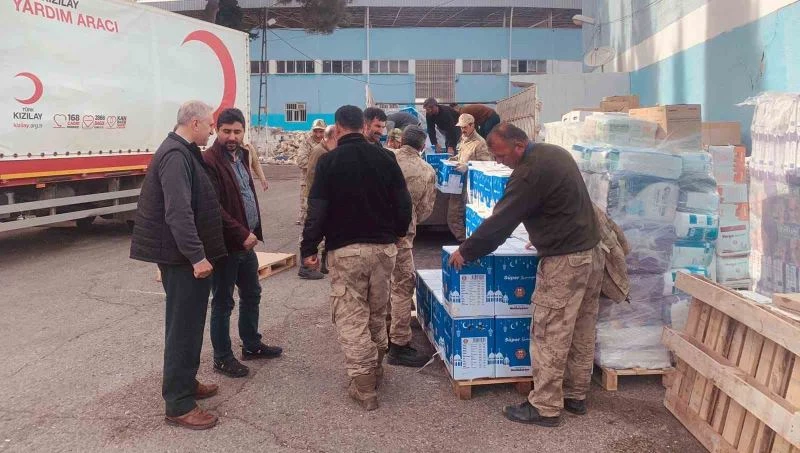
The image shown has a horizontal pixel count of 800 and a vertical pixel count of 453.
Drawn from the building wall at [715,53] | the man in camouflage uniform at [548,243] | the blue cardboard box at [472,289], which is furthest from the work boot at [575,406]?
the building wall at [715,53]

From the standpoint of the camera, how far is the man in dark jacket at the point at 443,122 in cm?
1062

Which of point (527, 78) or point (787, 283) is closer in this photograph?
point (787, 283)

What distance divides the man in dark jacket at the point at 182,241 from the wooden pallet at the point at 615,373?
273cm

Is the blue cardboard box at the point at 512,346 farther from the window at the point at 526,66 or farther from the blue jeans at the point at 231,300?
the window at the point at 526,66

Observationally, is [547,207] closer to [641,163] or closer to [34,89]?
[641,163]

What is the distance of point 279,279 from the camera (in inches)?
307

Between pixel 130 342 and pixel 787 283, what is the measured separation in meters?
5.52

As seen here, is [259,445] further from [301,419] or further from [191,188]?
[191,188]

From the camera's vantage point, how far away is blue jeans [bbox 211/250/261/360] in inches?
178

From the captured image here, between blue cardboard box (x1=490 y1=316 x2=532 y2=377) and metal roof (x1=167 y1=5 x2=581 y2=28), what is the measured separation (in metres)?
34.5

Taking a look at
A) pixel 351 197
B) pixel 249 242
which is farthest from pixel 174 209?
pixel 351 197

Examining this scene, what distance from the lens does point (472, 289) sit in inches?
169

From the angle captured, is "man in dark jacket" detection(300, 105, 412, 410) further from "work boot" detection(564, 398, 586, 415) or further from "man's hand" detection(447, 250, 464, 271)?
"work boot" detection(564, 398, 586, 415)

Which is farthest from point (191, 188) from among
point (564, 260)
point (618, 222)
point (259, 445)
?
point (618, 222)
